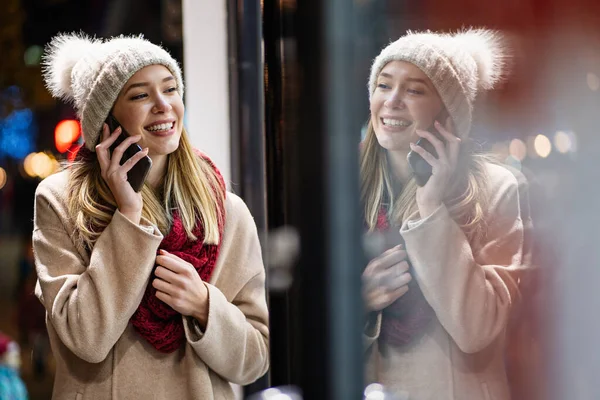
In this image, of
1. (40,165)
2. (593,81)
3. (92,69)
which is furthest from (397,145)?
(40,165)

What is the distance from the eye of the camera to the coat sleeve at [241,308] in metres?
1.54

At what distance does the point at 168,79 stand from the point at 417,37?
0.54 metres

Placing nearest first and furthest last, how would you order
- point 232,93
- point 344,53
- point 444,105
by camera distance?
1. point 344,53
2. point 444,105
3. point 232,93

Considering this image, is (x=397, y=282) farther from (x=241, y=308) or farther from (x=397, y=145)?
(x=241, y=308)

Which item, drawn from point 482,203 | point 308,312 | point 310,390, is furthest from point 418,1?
point 310,390

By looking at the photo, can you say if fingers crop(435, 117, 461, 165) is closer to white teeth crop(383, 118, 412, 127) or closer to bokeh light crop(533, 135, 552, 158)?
white teeth crop(383, 118, 412, 127)

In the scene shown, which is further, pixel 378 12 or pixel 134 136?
pixel 134 136

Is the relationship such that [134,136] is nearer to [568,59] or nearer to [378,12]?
[378,12]

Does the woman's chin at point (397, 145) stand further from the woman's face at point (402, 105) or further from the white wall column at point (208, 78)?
the white wall column at point (208, 78)

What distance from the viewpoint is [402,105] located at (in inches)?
50.8

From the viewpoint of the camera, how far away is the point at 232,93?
1628 millimetres

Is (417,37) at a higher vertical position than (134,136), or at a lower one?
higher

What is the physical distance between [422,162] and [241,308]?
0.51 m

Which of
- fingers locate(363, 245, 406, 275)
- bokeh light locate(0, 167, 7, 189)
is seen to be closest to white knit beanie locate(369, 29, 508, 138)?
fingers locate(363, 245, 406, 275)
